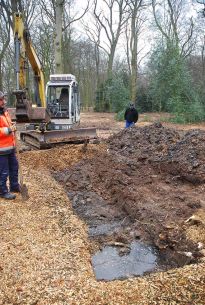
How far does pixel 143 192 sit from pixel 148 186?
585 millimetres

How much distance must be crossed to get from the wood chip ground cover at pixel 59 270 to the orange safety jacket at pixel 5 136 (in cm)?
100

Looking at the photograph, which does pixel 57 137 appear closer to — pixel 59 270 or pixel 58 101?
pixel 58 101

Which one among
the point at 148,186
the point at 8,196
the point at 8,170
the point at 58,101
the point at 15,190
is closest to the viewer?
the point at 8,196

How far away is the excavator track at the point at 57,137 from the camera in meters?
12.1

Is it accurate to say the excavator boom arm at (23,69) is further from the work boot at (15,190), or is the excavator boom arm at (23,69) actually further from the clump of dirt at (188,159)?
the clump of dirt at (188,159)

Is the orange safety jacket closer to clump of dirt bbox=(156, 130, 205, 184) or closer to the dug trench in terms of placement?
the dug trench

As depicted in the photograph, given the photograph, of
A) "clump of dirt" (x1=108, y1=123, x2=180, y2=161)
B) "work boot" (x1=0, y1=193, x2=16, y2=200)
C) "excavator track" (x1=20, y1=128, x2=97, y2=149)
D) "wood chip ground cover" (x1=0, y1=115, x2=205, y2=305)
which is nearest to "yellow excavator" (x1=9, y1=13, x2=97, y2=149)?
"excavator track" (x1=20, y1=128, x2=97, y2=149)

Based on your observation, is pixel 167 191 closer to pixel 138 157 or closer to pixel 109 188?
pixel 109 188

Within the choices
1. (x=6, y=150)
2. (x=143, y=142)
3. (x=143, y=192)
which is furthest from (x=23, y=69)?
(x=143, y=192)

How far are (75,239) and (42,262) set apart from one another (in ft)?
3.12

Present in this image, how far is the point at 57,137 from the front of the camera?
12.4m

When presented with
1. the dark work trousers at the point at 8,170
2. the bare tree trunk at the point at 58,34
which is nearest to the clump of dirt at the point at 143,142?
the dark work trousers at the point at 8,170

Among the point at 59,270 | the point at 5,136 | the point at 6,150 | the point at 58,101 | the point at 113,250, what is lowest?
the point at 113,250

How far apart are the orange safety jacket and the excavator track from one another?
16.7ft
